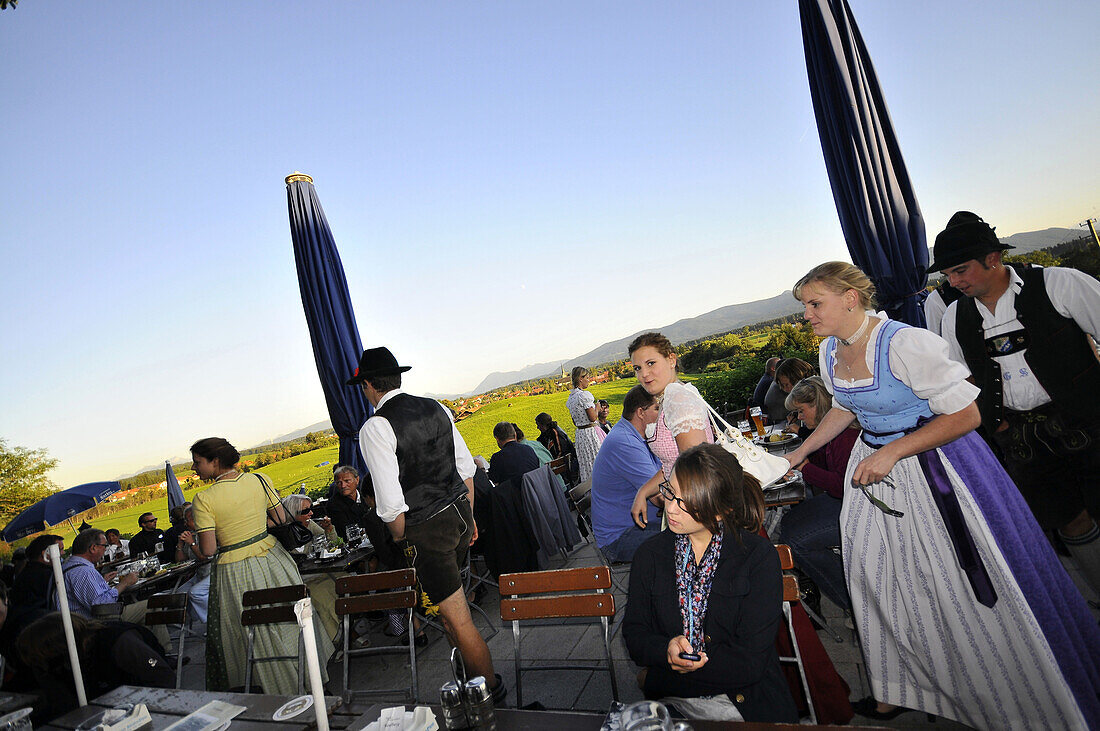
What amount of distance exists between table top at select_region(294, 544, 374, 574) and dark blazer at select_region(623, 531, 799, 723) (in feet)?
9.49

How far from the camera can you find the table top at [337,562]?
13.1ft

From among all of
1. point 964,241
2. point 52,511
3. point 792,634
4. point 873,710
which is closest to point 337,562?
point 792,634

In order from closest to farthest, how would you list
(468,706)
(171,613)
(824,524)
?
(468,706)
(824,524)
(171,613)

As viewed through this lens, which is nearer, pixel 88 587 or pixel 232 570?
pixel 232 570

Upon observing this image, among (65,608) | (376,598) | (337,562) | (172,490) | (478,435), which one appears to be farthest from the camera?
(478,435)

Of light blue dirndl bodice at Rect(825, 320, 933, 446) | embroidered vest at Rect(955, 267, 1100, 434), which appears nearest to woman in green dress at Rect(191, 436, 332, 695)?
light blue dirndl bodice at Rect(825, 320, 933, 446)

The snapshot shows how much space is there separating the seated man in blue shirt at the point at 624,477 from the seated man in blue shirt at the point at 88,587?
12.0 feet

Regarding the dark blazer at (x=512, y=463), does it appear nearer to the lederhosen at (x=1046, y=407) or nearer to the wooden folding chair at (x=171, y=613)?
the wooden folding chair at (x=171, y=613)

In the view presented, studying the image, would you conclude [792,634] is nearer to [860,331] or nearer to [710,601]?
[710,601]

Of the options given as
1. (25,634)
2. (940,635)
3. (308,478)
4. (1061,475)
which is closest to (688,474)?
(940,635)

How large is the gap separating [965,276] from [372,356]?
3026 millimetres

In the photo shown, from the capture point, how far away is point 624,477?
3002 millimetres

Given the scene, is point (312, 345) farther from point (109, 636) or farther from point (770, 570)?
point (770, 570)

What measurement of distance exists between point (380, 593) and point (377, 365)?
126cm
